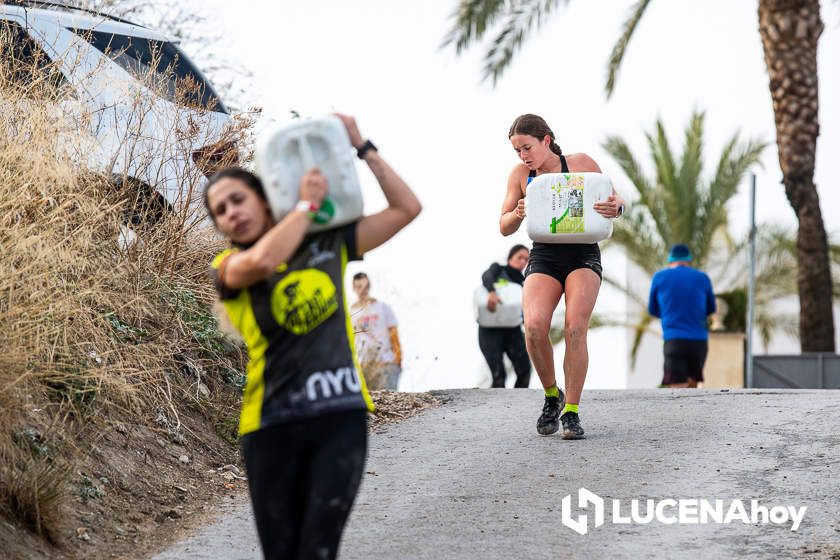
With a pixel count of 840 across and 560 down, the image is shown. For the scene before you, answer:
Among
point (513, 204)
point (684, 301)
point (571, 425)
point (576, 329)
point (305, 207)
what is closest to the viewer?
point (305, 207)

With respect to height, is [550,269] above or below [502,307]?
above

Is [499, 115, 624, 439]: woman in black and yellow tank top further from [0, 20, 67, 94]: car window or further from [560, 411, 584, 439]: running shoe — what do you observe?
[0, 20, 67, 94]: car window

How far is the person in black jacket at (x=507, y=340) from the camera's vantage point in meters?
12.3

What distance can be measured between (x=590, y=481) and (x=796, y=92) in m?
13.5

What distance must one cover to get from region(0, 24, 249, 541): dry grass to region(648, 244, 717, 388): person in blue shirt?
16.2ft

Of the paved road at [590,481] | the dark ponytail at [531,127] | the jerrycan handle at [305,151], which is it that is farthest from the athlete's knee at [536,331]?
the jerrycan handle at [305,151]

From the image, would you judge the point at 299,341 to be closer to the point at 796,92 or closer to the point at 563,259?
the point at 563,259

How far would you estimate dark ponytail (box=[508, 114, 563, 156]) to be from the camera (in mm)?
7387

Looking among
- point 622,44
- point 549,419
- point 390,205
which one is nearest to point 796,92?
point 622,44

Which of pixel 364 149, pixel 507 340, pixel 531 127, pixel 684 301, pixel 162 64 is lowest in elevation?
pixel 507 340

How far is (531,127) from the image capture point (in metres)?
7.39

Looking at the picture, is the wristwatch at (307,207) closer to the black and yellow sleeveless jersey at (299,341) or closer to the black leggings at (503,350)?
the black and yellow sleeveless jersey at (299,341)

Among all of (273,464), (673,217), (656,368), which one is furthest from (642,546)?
(656,368)

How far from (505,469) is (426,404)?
274cm
